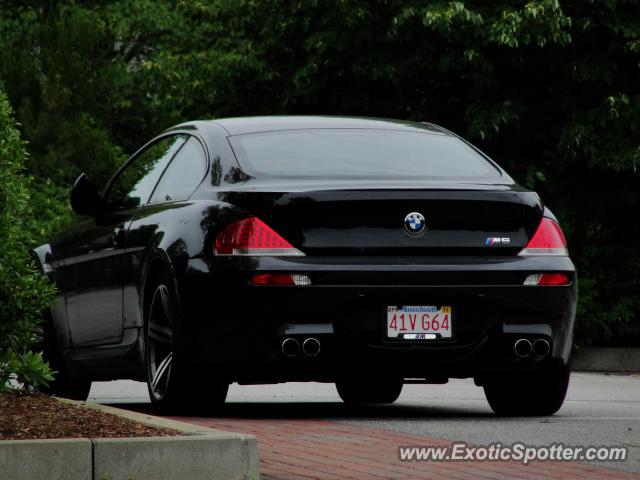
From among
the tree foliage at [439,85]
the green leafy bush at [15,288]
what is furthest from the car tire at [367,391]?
the tree foliage at [439,85]

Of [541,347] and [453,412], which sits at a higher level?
[541,347]

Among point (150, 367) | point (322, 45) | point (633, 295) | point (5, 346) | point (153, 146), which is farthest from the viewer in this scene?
point (322, 45)

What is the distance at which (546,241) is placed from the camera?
8.94 m

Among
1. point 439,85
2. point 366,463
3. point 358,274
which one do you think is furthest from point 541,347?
point 439,85

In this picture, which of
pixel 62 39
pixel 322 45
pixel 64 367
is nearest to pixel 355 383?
pixel 64 367

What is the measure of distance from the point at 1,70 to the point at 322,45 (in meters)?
5.27

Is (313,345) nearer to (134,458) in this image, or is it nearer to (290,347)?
(290,347)

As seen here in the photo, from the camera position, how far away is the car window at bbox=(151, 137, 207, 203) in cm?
918

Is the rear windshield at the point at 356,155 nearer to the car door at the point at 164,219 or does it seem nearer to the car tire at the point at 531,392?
the car door at the point at 164,219

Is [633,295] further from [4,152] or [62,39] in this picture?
[4,152]

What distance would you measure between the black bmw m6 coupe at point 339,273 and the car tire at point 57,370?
4.16ft

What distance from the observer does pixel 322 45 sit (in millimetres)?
21688

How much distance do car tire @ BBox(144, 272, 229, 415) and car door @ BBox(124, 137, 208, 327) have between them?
0.56ft

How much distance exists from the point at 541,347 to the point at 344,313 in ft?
3.65
